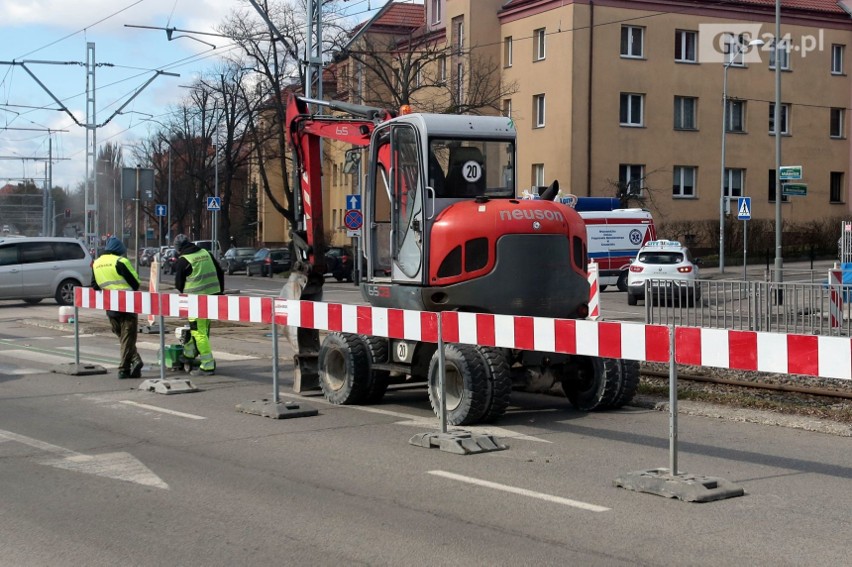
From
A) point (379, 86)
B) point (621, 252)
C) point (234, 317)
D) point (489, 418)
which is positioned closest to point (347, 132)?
point (234, 317)

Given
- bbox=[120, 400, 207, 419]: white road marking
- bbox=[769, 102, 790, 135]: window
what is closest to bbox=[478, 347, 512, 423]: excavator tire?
bbox=[120, 400, 207, 419]: white road marking

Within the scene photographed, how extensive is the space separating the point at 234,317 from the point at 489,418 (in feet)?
12.7

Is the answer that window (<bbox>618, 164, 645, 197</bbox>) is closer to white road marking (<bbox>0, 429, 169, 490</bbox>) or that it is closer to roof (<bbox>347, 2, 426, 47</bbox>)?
roof (<bbox>347, 2, 426, 47</bbox>)

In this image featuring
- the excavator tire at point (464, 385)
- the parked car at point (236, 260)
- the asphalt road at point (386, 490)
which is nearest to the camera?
the asphalt road at point (386, 490)

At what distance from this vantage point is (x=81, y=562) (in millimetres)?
5941

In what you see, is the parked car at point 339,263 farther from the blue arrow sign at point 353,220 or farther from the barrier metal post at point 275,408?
the barrier metal post at point 275,408

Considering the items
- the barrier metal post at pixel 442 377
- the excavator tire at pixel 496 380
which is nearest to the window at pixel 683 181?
the excavator tire at pixel 496 380

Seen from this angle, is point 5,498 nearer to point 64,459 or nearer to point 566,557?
point 64,459

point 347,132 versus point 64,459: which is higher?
point 347,132

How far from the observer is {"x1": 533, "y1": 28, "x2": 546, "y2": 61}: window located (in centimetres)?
4928

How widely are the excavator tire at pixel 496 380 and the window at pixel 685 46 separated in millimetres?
42668

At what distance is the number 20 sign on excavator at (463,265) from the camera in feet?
35.1

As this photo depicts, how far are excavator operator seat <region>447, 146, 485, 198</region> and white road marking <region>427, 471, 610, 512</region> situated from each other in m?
3.83

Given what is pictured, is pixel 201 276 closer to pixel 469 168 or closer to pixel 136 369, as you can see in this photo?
pixel 136 369
